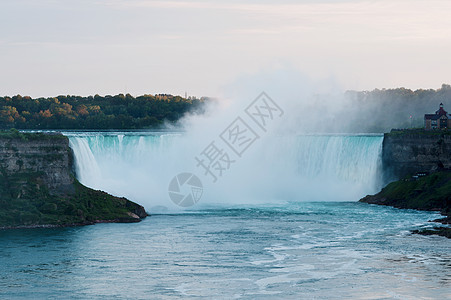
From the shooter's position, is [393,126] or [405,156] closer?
[405,156]

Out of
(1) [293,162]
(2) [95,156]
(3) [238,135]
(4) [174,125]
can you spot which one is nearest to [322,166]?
(1) [293,162]

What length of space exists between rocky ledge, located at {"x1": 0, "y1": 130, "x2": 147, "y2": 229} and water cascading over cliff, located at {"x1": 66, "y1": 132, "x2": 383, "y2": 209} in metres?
12.7

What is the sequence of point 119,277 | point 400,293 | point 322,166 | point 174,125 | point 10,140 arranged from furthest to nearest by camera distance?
point 174,125 < point 322,166 < point 10,140 < point 119,277 < point 400,293

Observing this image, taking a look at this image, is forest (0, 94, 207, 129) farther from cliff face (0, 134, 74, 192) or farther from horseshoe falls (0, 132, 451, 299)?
cliff face (0, 134, 74, 192)

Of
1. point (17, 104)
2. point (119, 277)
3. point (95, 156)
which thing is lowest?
point (119, 277)

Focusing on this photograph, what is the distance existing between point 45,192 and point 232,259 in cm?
2108

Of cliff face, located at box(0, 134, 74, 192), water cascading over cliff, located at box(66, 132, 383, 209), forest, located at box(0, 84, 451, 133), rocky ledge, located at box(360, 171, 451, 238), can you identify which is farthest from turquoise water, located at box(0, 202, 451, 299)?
forest, located at box(0, 84, 451, 133)

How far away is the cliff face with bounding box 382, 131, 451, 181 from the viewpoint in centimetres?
7750

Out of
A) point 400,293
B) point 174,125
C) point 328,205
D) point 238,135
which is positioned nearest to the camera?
point 400,293

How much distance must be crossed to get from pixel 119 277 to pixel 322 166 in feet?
163

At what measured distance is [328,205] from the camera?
7806 centimetres

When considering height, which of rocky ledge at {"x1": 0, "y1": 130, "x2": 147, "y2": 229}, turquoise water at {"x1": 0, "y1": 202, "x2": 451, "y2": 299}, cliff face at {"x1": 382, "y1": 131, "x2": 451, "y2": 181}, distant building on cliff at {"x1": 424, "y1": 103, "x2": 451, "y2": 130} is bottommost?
turquoise water at {"x1": 0, "y1": 202, "x2": 451, "y2": 299}

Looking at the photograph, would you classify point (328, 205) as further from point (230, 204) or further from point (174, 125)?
point (174, 125)

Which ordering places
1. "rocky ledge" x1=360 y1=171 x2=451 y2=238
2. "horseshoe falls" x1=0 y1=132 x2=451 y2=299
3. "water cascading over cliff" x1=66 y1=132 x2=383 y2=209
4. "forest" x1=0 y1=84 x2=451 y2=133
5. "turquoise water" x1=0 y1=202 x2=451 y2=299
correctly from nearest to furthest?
"turquoise water" x1=0 y1=202 x2=451 y2=299
"horseshoe falls" x1=0 y1=132 x2=451 y2=299
"rocky ledge" x1=360 y1=171 x2=451 y2=238
"water cascading over cliff" x1=66 y1=132 x2=383 y2=209
"forest" x1=0 y1=84 x2=451 y2=133
